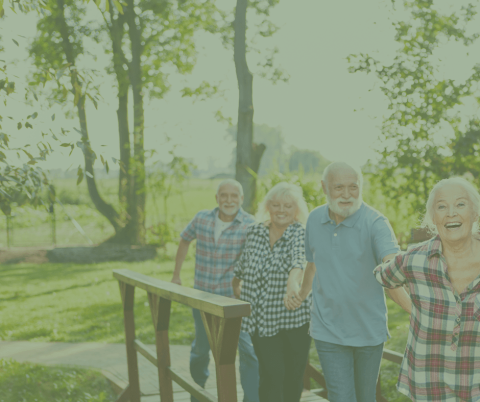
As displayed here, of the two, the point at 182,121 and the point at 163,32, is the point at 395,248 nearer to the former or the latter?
the point at 182,121

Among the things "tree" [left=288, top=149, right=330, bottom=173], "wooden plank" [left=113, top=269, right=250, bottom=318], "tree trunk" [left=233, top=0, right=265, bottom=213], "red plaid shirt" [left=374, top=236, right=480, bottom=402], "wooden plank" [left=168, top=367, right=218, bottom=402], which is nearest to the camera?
"red plaid shirt" [left=374, top=236, right=480, bottom=402]

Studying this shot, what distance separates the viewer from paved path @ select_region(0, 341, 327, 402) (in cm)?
586

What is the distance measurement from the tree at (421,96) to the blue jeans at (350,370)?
17.4ft

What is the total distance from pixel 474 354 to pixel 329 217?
130cm

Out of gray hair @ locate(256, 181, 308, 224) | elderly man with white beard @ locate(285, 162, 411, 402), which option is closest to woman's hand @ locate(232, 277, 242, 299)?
gray hair @ locate(256, 181, 308, 224)

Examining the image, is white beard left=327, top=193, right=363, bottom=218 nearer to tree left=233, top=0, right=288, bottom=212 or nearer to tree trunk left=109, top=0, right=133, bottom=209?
tree left=233, top=0, right=288, bottom=212

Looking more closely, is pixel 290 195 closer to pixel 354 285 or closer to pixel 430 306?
pixel 354 285

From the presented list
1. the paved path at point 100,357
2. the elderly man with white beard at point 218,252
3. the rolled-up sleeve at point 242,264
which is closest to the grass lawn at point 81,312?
the paved path at point 100,357

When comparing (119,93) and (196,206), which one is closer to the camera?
(119,93)

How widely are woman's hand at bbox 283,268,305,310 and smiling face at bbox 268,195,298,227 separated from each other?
0.39 m

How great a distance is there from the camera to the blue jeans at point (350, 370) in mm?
3305

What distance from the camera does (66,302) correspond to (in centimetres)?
1078

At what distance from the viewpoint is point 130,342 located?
517 centimetres

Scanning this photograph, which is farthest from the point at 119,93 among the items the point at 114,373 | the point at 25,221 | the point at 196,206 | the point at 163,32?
the point at 114,373
